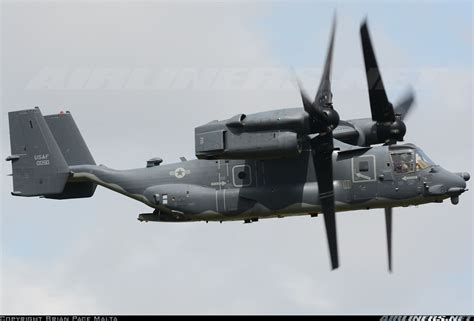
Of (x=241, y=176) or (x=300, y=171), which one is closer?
(x=300, y=171)

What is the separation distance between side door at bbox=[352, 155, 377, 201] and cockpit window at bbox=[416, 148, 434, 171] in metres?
1.45

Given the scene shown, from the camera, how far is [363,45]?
36625 mm

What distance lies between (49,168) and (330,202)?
1081cm

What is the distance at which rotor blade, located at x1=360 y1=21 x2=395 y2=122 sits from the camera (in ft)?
120

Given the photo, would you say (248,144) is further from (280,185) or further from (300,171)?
(300,171)

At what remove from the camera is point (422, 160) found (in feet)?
123

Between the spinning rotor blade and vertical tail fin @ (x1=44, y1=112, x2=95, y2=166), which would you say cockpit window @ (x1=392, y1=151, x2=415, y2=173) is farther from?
vertical tail fin @ (x1=44, y1=112, x2=95, y2=166)

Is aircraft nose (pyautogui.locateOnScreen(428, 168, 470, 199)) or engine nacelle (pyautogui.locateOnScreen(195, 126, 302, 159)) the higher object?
engine nacelle (pyautogui.locateOnScreen(195, 126, 302, 159))

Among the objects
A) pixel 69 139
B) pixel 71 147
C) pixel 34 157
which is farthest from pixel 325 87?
pixel 34 157

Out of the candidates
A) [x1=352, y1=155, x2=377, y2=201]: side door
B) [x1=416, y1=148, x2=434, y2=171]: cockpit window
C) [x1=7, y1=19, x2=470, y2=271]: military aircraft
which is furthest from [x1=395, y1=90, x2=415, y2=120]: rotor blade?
[x1=352, y1=155, x2=377, y2=201]: side door

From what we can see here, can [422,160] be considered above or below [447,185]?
above

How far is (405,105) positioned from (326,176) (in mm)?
5127

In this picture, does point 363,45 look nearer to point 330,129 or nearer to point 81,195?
point 330,129

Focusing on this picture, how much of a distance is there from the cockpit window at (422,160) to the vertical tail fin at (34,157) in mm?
12877
